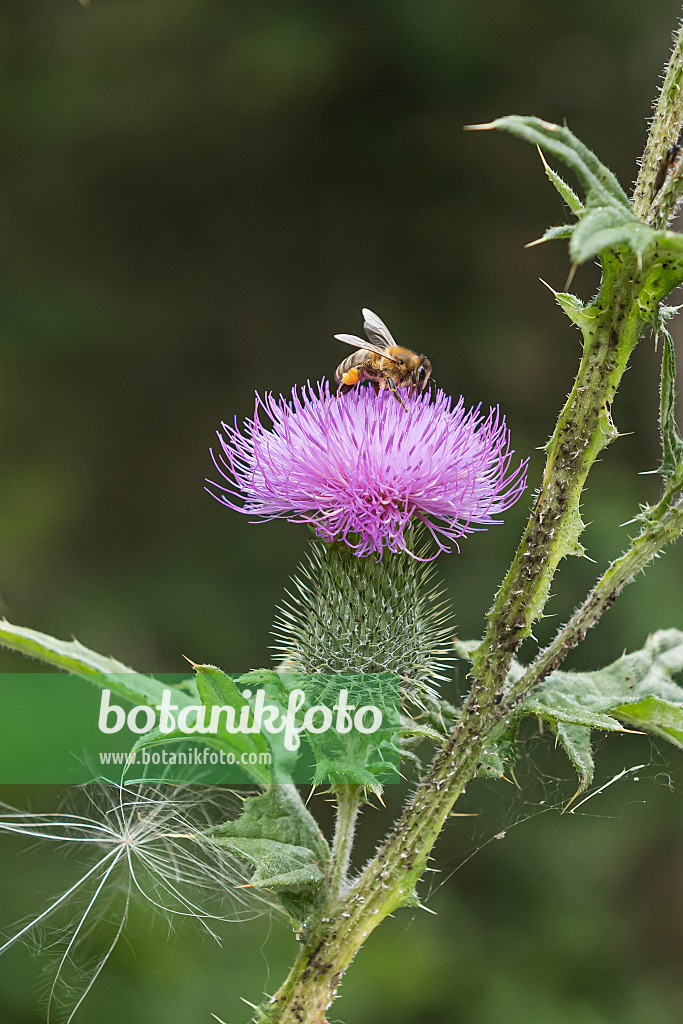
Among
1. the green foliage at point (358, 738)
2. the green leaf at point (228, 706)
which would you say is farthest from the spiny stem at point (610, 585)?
the green leaf at point (228, 706)

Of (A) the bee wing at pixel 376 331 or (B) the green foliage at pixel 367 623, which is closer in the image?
(B) the green foliage at pixel 367 623

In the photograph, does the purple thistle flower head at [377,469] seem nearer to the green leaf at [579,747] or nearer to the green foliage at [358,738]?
the green foliage at [358,738]

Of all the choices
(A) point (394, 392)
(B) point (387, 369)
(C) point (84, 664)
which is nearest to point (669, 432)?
(A) point (394, 392)

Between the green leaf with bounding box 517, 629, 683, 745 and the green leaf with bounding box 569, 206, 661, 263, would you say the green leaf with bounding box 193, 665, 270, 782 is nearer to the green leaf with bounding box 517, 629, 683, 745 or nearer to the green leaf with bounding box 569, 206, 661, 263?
the green leaf with bounding box 517, 629, 683, 745

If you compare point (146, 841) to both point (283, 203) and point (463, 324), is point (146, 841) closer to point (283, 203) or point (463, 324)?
point (463, 324)

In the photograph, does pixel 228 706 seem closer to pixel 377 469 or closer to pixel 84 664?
pixel 84 664
